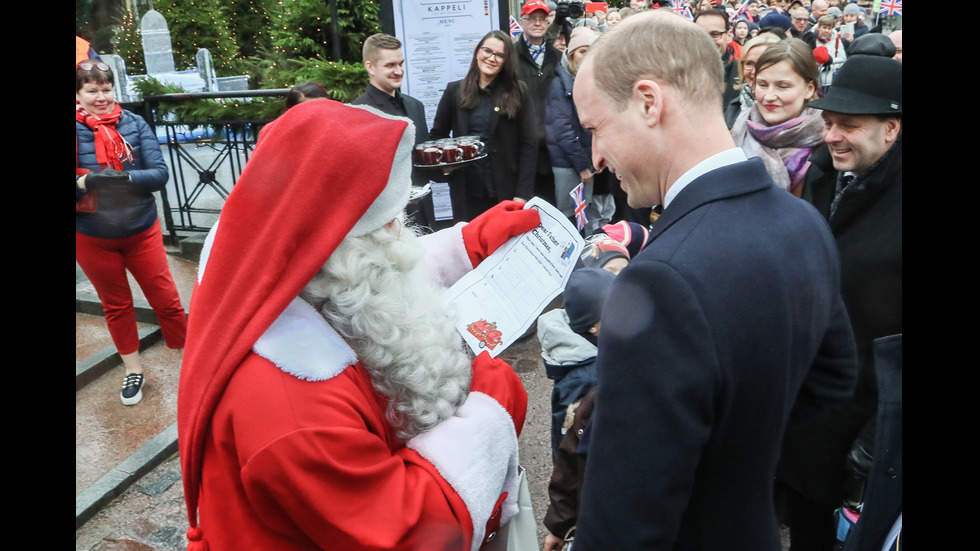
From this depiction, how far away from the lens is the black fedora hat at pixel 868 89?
247cm

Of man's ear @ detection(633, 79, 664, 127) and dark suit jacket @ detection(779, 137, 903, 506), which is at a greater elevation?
man's ear @ detection(633, 79, 664, 127)

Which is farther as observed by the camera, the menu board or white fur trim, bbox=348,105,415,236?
the menu board

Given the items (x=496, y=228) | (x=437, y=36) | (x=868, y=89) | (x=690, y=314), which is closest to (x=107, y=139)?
(x=437, y=36)

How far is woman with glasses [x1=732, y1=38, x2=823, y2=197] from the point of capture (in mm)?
3473

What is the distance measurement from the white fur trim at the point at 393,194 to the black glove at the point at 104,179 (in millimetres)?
3017

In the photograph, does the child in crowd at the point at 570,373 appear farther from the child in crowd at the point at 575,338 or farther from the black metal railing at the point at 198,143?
the black metal railing at the point at 198,143

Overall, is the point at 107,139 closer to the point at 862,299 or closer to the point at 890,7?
the point at 862,299

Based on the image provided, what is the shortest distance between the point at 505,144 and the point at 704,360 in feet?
14.1

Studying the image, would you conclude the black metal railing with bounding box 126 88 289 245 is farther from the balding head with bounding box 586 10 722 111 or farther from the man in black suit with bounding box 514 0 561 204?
the balding head with bounding box 586 10 722 111

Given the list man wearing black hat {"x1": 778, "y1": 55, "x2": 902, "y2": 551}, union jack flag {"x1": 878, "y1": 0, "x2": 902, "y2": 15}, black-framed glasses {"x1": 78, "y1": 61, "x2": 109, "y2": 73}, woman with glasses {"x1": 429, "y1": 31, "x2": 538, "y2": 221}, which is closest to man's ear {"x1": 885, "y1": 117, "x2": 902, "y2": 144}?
man wearing black hat {"x1": 778, "y1": 55, "x2": 902, "y2": 551}

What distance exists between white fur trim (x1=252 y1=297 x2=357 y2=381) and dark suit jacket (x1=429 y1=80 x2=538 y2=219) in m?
3.77

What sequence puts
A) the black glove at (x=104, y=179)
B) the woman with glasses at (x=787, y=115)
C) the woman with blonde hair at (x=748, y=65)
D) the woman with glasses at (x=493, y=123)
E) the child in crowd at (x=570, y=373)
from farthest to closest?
1. the woman with glasses at (x=493, y=123)
2. the woman with blonde hair at (x=748, y=65)
3. the black glove at (x=104, y=179)
4. the woman with glasses at (x=787, y=115)
5. the child in crowd at (x=570, y=373)

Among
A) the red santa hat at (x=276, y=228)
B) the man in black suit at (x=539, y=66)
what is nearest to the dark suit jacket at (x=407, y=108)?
the man in black suit at (x=539, y=66)

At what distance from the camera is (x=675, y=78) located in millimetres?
1328
